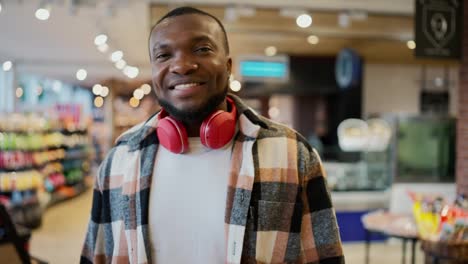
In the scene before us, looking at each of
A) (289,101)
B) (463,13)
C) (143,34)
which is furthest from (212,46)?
(289,101)

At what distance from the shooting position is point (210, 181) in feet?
3.96

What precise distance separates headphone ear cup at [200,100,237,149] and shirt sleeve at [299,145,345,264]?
8.8 inches

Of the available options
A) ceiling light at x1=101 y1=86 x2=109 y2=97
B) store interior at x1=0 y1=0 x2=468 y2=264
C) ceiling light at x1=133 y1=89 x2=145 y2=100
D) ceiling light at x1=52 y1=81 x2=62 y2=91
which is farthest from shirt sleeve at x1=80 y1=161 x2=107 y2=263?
ceiling light at x1=133 y1=89 x2=145 y2=100

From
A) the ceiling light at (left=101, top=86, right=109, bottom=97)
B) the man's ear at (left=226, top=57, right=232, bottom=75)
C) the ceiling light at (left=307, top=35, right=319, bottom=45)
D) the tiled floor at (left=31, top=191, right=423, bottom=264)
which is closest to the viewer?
the man's ear at (left=226, top=57, right=232, bottom=75)

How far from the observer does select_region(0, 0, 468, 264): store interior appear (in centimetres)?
431

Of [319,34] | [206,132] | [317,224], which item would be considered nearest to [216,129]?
[206,132]

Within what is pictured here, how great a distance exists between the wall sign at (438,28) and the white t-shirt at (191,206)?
3384 mm

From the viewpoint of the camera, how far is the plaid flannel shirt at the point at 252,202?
3.76 ft

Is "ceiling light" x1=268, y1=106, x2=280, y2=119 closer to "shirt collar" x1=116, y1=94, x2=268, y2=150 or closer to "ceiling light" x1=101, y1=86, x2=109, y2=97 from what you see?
"ceiling light" x1=101, y1=86, x2=109, y2=97

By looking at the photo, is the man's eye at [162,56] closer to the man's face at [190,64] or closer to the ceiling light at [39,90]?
the man's face at [190,64]

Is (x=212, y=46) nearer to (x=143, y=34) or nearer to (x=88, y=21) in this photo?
(x=88, y=21)

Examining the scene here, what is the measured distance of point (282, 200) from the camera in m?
1.17

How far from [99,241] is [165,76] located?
21.8 inches

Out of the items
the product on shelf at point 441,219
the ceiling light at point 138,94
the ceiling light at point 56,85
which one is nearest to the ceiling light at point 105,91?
the ceiling light at point 138,94
